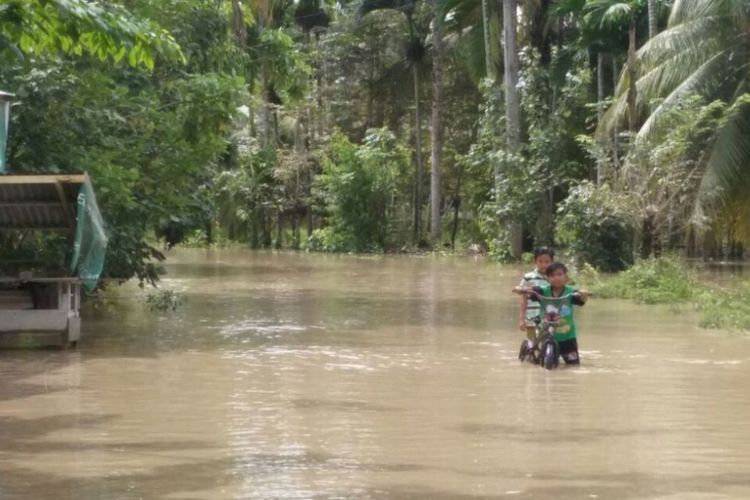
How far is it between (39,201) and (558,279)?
6.72 m

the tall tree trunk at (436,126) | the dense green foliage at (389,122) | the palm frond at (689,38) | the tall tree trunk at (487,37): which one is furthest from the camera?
the tall tree trunk at (436,126)

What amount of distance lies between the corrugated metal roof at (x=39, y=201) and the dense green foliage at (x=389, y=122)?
0.69 metres

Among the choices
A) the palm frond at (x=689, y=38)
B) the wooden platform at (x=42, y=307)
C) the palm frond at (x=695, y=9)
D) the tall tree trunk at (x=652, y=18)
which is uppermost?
the tall tree trunk at (x=652, y=18)

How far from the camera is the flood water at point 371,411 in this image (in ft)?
25.0

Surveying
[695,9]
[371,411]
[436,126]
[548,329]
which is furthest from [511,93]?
[371,411]

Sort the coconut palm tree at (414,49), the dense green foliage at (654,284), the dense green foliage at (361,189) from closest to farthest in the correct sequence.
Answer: the dense green foliage at (654,284)
the dense green foliage at (361,189)
the coconut palm tree at (414,49)

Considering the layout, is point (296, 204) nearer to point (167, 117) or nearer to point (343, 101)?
Answer: point (343, 101)

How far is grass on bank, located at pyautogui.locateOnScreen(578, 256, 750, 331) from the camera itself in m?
18.9

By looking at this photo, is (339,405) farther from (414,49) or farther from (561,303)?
(414,49)

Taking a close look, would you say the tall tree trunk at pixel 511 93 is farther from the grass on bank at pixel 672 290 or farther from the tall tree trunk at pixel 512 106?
the grass on bank at pixel 672 290

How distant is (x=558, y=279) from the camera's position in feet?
42.4

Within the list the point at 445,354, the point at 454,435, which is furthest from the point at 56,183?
the point at 454,435

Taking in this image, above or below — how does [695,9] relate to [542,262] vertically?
above

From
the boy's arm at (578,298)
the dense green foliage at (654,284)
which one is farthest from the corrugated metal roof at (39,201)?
the dense green foliage at (654,284)
